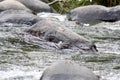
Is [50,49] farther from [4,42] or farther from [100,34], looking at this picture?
[100,34]

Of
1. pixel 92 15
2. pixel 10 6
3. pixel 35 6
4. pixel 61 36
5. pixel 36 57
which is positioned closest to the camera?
pixel 36 57

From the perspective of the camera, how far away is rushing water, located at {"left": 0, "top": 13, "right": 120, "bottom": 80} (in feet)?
16.5

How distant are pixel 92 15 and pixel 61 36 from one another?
4.69m

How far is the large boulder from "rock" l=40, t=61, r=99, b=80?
257 inches

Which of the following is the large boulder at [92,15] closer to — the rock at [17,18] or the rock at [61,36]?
the rock at [17,18]

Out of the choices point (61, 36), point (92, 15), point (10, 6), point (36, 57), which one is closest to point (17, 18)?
point (10, 6)

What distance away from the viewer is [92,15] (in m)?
11.4

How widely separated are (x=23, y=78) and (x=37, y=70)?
419mm

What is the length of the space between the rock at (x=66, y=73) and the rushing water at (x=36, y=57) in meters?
0.26

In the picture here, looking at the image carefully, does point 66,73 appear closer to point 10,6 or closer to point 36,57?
point 36,57

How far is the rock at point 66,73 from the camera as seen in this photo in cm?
454

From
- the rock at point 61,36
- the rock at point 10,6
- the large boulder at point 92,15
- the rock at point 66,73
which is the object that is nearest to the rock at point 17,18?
the rock at point 10,6

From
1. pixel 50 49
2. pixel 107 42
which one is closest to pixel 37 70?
pixel 50 49

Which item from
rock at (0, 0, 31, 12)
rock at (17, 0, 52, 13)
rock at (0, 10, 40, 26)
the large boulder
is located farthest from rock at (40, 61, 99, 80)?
rock at (17, 0, 52, 13)
